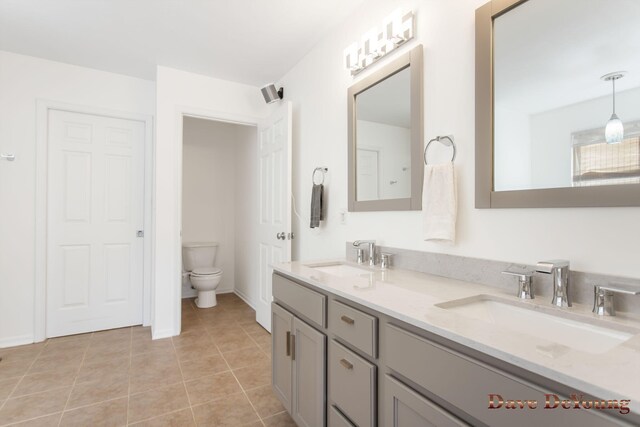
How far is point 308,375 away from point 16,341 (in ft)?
9.15

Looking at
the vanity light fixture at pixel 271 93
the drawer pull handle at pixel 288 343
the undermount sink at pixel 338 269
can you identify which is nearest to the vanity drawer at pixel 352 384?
the drawer pull handle at pixel 288 343

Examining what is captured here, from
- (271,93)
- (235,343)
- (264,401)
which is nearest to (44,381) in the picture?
(235,343)

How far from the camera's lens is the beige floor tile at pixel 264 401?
5.89ft

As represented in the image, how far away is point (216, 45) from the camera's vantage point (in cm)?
254

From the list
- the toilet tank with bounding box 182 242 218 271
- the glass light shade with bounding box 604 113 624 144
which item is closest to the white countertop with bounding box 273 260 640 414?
the glass light shade with bounding box 604 113 624 144

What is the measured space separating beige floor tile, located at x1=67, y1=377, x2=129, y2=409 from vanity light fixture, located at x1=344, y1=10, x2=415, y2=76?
8.09 ft

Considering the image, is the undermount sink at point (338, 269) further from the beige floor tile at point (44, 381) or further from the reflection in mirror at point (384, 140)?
the beige floor tile at point (44, 381)

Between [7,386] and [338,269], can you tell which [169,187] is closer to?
[7,386]

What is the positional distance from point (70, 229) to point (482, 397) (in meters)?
3.45

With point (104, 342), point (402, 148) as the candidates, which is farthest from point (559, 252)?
point (104, 342)

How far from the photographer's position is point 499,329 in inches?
30.9

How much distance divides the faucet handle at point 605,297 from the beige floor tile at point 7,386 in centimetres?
293

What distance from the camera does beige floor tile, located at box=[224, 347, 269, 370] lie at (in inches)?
92.4

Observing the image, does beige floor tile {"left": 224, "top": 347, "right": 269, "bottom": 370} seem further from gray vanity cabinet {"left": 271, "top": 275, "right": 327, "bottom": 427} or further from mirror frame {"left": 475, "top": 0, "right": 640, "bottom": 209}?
mirror frame {"left": 475, "top": 0, "right": 640, "bottom": 209}
